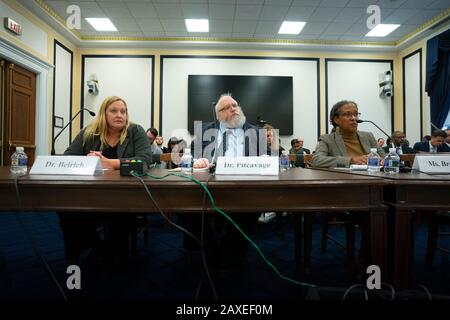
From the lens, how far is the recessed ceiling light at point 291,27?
14.8ft

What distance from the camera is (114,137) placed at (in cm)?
168

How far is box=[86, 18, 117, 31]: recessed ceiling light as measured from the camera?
4.43 m

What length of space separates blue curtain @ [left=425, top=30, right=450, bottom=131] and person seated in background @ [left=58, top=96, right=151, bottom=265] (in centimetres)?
489

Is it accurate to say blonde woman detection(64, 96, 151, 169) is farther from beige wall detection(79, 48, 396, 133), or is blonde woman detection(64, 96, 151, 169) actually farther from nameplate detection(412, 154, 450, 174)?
beige wall detection(79, 48, 396, 133)

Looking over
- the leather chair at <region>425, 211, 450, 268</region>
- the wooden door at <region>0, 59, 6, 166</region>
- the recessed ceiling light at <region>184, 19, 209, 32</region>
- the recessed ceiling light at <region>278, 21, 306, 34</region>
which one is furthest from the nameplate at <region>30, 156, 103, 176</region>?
the recessed ceiling light at <region>278, 21, 306, 34</region>

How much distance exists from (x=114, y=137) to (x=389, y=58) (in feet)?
18.8

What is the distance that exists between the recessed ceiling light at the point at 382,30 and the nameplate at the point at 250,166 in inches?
194

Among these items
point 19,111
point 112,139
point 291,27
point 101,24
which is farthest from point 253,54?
point 112,139

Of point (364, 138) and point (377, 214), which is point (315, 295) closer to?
point (377, 214)

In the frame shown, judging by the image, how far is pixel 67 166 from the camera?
0.96 metres

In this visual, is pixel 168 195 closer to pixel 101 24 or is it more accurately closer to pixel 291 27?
pixel 291 27

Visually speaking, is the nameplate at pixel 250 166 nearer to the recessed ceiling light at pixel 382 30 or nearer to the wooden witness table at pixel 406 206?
the wooden witness table at pixel 406 206

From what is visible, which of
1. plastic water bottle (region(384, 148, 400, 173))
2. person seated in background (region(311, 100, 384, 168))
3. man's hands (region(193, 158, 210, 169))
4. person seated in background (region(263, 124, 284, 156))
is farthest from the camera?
person seated in background (region(263, 124, 284, 156))
